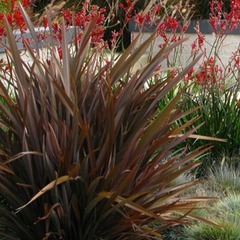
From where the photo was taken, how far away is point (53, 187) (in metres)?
3.64

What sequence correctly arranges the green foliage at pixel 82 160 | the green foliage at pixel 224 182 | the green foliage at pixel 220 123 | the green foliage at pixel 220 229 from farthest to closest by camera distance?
1. the green foliage at pixel 220 123
2. the green foliage at pixel 224 182
3. the green foliage at pixel 220 229
4. the green foliage at pixel 82 160

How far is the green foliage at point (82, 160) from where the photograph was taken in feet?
12.3

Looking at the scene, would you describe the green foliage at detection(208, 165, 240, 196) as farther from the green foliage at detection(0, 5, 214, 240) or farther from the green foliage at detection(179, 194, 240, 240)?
the green foliage at detection(0, 5, 214, 240)

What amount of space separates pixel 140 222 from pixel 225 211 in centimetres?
85

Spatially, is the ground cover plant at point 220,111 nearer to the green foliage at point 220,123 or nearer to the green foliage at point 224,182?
the green foliage at point 220,123

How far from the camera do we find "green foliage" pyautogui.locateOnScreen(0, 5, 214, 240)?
148 inches

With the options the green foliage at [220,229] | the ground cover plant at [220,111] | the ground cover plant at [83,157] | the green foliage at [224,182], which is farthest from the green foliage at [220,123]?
the ground cover plant at [83,157]

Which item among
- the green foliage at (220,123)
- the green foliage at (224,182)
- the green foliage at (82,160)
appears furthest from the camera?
the green foliage at (220,123)

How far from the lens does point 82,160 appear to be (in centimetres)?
391

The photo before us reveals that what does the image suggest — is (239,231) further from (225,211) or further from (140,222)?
(140,222)

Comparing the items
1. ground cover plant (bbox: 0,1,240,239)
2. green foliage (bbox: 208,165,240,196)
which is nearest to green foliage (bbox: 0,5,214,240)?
ground cover plant (bbox: 0,1,240,239)

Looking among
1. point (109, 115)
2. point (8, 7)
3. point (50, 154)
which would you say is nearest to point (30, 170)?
point (50, 154)

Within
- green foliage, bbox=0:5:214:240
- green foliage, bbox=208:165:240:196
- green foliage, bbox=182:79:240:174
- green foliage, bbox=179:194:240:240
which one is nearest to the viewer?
green foliage, bbox=0:5:214:240

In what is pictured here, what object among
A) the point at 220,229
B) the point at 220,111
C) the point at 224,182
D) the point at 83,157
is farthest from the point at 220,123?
the point at 83,157
